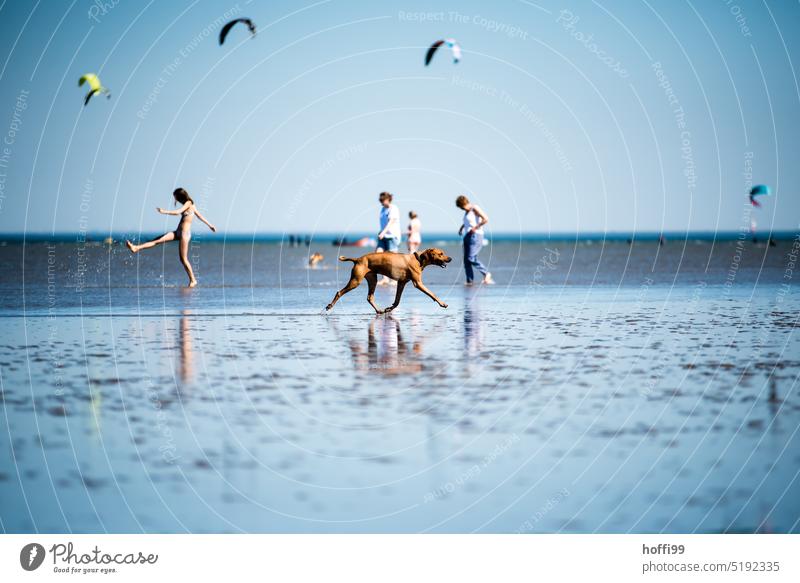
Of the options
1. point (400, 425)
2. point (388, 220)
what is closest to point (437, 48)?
point (388, 220)

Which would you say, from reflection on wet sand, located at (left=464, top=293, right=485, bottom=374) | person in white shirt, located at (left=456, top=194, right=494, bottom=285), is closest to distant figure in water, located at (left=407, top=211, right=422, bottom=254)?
person in white shirt, located at (left=456, top=194, right=494, bottom=285)

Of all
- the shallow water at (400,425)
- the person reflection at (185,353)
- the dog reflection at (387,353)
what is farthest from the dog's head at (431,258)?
the person reflection at (185,353)

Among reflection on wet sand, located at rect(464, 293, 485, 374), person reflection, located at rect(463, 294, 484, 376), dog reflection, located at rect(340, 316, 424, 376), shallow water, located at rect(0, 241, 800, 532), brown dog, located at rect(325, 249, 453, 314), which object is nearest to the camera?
shallow water, located at rect(0, 241, 800, 532)

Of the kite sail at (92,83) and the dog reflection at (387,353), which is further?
the kite sail at (92,83)

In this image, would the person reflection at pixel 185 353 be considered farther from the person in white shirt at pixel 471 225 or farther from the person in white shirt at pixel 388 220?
the person in white shirt at pixel 471 225

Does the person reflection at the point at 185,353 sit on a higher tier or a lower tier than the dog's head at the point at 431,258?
lower

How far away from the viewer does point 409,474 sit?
673cm

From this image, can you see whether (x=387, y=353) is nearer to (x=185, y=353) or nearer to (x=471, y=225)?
(x=185, y=353)

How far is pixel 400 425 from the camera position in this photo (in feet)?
26.7

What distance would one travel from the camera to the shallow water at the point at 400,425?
5988 mm

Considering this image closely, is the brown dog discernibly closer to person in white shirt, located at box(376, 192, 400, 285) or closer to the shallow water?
the shallow water

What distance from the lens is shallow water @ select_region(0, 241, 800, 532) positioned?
599 centimetres

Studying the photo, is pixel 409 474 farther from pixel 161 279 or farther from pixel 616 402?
pixel 161 279

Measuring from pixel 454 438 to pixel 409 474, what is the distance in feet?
3.45
